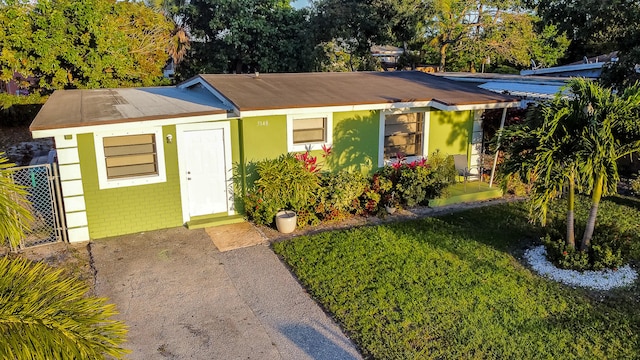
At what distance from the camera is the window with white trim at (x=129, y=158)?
953 centimetres

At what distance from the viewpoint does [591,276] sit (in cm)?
800

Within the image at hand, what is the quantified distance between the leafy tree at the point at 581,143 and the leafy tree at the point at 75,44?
60.9 ft

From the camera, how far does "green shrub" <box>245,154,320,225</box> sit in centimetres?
1030

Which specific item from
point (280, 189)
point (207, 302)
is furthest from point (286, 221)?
point (207, 302)

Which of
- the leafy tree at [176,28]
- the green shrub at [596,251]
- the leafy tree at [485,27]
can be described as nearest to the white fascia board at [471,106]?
the green shrub at [596,251]

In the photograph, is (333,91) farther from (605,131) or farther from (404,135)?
(605,131)

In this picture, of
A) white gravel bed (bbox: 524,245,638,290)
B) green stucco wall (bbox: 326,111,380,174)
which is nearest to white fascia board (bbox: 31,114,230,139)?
green stucco wall (bbox: 326,111,380,174)

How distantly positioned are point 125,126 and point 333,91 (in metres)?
5.17

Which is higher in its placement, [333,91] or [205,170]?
[333,91]

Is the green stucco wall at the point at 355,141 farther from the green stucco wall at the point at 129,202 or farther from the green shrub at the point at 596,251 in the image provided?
the green shrub at the point at 596,251

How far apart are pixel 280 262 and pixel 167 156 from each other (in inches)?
134

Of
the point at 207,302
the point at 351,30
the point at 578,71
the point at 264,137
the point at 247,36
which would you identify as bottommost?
the point at 207,302

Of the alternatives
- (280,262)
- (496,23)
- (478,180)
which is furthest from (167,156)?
(496,23)

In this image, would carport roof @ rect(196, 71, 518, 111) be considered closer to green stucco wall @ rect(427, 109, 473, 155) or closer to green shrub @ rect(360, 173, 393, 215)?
green stucco wall @ rect(427, 109, 473, 155)
